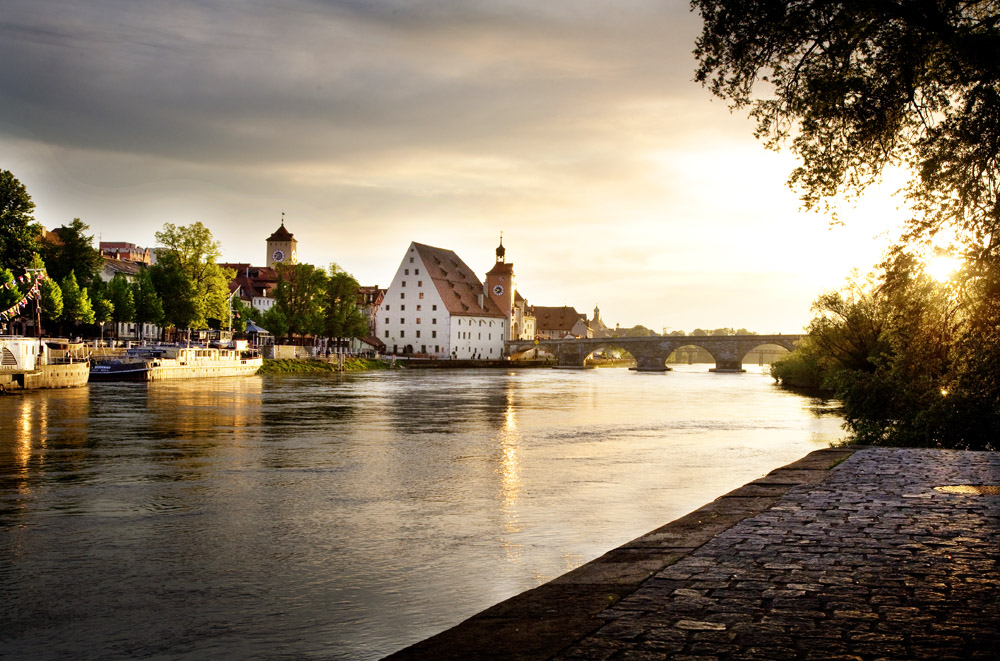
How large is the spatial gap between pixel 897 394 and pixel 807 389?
44766mm

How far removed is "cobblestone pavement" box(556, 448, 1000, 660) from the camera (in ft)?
18.4

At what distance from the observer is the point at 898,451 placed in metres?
17.7

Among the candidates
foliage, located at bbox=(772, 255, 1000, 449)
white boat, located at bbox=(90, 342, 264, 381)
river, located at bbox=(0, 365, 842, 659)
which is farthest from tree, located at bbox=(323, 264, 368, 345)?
foliage, located at bbox=(772, 255, 1000, 449)

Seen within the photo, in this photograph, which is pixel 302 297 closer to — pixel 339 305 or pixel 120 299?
pixel 339 305

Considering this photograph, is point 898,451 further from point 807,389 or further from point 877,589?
point 807,389

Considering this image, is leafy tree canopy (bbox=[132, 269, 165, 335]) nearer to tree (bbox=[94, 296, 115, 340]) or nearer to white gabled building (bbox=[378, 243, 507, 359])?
tree (bbox=[94, 296, 115, 340])

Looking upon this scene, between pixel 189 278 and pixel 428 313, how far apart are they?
55880mm

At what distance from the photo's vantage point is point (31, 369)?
49.2 metres

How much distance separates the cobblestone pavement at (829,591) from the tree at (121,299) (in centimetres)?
7077

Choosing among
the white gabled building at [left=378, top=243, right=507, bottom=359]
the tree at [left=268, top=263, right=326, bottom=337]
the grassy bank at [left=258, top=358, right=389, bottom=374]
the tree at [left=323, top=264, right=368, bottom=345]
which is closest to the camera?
the grassy bank at [left=258, top=358, right=389, bottom=374]

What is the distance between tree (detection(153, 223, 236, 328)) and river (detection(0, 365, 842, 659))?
38.8 m

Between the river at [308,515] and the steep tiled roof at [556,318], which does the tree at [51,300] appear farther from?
the steep tiled roof at [556,318]

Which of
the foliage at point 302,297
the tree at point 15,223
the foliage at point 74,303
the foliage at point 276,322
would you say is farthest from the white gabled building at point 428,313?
the tree at point 15,223

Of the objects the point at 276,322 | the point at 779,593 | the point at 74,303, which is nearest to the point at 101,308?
the point at 74,303
